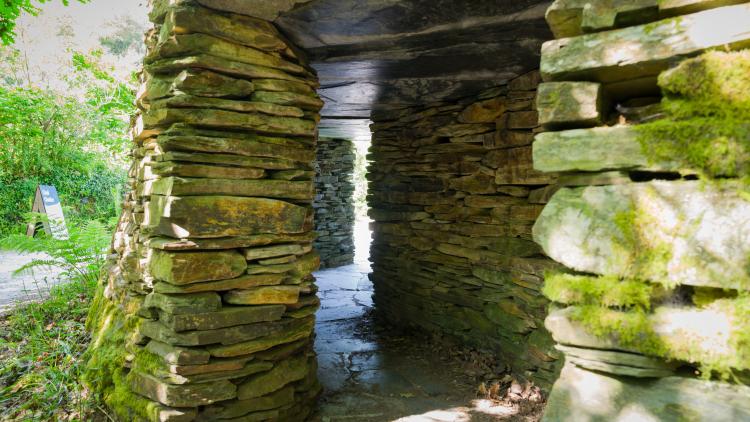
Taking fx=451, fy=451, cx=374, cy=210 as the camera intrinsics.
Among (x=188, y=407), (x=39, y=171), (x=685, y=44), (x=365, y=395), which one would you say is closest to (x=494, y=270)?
(x=365, y=395)

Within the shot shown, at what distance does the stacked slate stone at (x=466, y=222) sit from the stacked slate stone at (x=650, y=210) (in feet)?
8.19

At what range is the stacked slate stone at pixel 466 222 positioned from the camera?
402 cm

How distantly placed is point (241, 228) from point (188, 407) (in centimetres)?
113

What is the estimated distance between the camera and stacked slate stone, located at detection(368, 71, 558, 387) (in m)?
4.02

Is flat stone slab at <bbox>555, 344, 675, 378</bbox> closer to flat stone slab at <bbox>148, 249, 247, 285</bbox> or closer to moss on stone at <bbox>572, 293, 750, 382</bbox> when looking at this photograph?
moss on stone at <bbox>572, 293, 750, 382</bbox>

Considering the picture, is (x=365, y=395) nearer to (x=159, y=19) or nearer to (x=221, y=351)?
(x=221, y=351)

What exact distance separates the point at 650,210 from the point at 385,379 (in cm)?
340

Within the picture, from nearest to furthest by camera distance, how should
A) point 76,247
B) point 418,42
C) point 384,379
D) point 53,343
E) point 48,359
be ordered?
point 418,42
point 48,359
point 53,343
point 384,379
point 76,247

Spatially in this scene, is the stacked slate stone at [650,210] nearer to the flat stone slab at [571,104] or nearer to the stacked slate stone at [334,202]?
the flat stone slab at [571,104]

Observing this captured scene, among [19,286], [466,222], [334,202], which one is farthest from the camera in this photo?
[334,202]

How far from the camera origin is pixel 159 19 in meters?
3.00

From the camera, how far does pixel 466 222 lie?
4777 mm

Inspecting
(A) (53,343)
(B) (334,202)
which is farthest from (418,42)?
(B) (334,202)

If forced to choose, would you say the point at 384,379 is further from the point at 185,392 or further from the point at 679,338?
the point at 679,338
